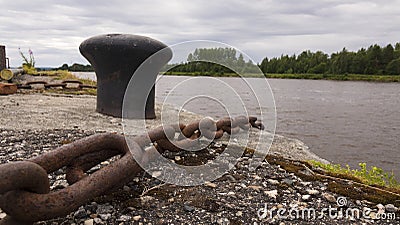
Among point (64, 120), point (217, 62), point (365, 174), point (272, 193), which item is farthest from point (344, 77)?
point (272, 193)

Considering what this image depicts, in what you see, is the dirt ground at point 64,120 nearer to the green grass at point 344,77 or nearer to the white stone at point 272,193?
the white stone at point 272,193

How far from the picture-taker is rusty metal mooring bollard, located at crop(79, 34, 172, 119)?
3.60m

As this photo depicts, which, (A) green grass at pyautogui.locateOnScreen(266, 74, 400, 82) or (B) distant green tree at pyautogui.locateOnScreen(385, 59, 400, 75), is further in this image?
(B) distant green tree at pyautogui.locateOnScreen(385, 59, 400, 75)

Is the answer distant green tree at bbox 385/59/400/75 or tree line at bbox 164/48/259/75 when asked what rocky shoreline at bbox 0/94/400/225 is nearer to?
tree line at bbox 164/48/259/75

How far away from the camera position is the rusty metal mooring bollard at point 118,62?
3596 millimetres

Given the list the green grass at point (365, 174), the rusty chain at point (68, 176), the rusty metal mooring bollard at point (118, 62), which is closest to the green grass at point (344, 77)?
the rusty metal mooring bollard at point (118, 62)

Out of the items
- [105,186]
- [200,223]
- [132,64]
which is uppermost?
[132,64]

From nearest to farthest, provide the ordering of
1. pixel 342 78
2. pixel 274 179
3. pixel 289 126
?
pixel 274 179 < pixel 289 126 < pixel 342 78

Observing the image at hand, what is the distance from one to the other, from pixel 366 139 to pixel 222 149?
4068mm

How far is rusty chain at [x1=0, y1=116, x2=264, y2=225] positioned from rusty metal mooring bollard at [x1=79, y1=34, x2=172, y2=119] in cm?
207

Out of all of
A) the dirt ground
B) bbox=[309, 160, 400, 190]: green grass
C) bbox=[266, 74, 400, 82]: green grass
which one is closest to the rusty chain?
bbox=[309, 160, 400, 190]: green grass

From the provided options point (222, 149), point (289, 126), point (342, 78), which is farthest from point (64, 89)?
point (342, 78)

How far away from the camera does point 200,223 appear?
138 centimetres

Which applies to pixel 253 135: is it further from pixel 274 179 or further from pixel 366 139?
pixel 366 139
